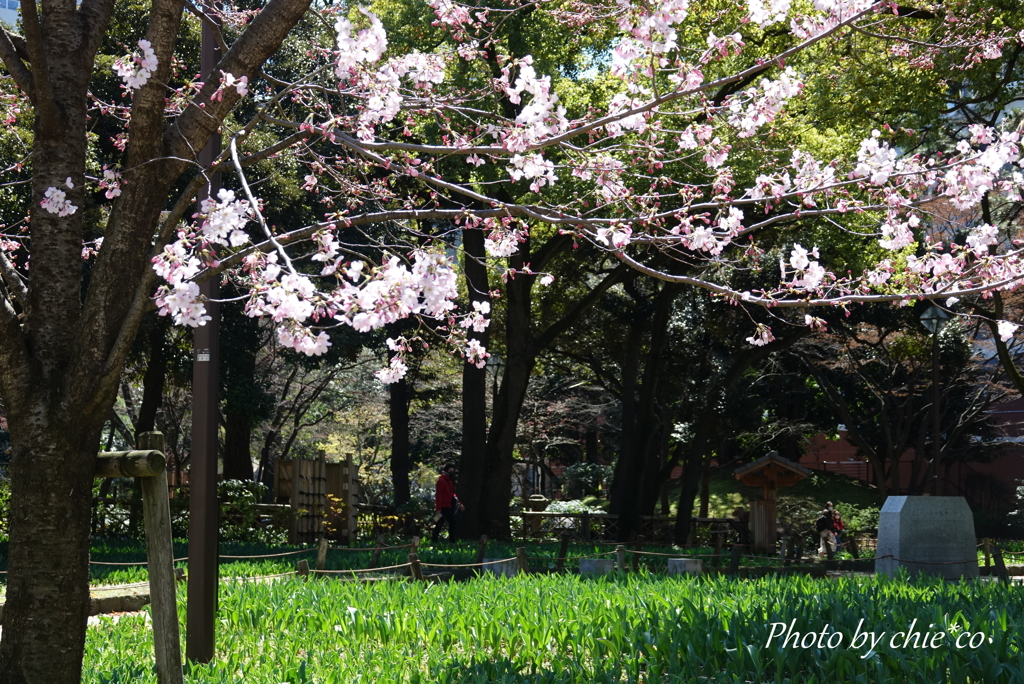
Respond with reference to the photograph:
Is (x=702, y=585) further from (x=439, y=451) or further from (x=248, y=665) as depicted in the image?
(x=439, y=451)

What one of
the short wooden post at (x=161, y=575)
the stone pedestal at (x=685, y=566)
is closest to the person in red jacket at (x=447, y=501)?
the stone pedestal at (x=685, y=566)

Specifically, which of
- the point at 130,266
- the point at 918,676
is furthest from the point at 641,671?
the point at 130,266

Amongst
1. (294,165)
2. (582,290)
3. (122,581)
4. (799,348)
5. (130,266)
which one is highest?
(294,165)

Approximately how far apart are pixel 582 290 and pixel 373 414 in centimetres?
1203

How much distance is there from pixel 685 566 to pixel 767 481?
1115 cm

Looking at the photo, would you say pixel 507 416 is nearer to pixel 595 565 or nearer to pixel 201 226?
pixel 595 565

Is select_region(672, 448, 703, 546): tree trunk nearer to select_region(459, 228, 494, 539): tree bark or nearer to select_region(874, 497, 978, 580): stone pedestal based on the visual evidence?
select_region(459, 228, 494, 539): tree bark

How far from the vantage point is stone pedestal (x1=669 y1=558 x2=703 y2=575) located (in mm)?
11039

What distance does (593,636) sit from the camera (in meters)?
5.94

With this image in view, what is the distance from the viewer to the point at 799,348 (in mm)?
25750

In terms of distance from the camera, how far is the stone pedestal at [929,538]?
38.6 feet

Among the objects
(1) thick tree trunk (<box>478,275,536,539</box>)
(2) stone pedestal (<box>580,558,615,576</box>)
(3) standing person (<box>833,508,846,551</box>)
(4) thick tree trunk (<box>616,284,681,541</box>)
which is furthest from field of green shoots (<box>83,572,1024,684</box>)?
(3) standing person (<box>833,508,846,551</box>)

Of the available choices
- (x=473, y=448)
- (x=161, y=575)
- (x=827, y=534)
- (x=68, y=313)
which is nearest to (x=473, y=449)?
(x=473, y=448)

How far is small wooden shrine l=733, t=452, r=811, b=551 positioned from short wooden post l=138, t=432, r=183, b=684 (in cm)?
1746
